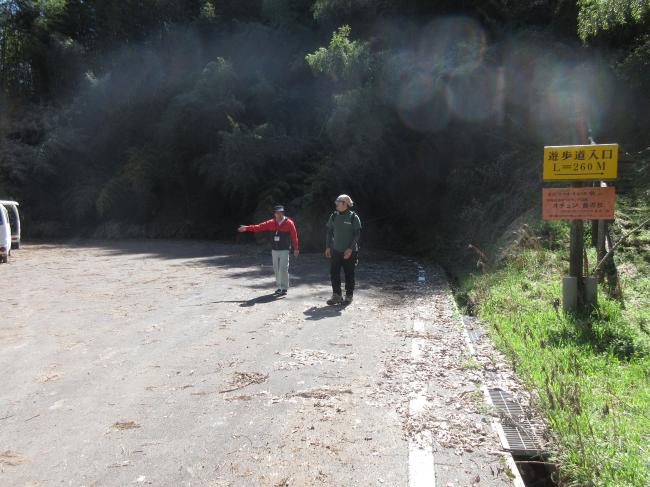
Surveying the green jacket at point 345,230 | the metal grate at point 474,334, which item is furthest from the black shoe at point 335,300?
the metal grate at point 474,334

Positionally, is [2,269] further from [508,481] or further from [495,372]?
[508,481]

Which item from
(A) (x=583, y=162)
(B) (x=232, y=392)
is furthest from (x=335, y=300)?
(B) (x=232, y=392)

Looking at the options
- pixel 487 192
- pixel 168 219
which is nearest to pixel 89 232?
pixel 168 219

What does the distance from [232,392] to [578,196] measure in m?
5.08

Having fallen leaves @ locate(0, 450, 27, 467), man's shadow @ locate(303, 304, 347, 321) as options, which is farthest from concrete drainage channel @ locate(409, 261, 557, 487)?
man's shadow @ locate(303, 304, 347, 321)

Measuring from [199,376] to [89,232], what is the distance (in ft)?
93.9

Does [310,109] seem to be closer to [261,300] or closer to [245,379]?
[261,300]

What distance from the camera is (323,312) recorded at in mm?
9133

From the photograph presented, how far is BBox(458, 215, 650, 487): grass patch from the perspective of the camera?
12.2 feet

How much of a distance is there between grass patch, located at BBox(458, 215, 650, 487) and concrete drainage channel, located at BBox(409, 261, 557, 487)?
0.15 meters

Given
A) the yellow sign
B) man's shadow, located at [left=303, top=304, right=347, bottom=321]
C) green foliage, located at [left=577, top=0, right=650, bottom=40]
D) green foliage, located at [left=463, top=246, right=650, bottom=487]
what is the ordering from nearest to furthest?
green foliage, located at [left=463, top=246, right=650, bottom=487], the yellow sign, green foliage, located at [left=577, top=0, right=650, bottom=40], man's shadow, located at [left=303, top=304, right=347, bottom=321]

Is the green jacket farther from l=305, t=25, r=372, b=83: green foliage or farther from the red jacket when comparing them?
l=305, t=25, r=372, b=83: green foliage

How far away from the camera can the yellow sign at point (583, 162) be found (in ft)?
23.4

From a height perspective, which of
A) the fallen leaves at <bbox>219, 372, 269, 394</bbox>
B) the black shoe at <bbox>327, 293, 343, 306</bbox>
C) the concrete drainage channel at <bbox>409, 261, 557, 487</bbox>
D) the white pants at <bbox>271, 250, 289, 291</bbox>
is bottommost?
the concrete drainage channel at <bbox>409, 261, 557, 487</bbox>
